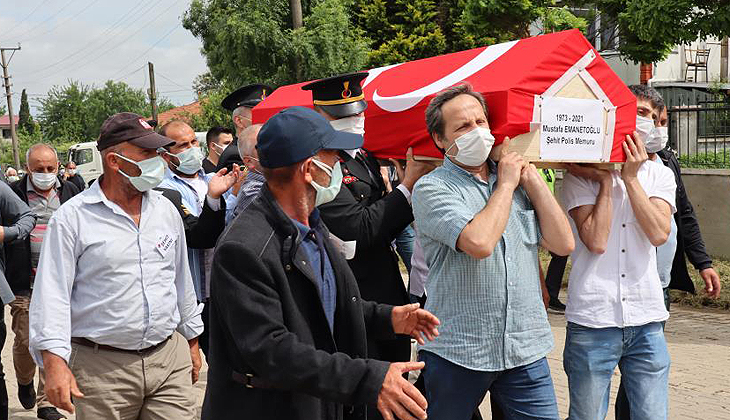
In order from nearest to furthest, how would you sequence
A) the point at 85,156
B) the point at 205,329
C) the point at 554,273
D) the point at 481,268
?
1. the point at 481,268
2. the point at 205,329
3. the point at 554,273
4. the point at 85,156

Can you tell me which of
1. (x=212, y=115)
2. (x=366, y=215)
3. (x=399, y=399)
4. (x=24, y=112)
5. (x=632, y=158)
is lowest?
(x=399, y=399)

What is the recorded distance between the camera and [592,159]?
392cm

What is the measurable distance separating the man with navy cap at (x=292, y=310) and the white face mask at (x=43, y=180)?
5.00 metres

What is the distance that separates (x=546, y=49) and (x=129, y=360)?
2300 mm

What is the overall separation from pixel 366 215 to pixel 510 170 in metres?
0.81

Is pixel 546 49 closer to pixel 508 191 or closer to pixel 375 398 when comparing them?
pixel 508 191

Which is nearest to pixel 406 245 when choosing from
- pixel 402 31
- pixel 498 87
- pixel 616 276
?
pixel 616 276

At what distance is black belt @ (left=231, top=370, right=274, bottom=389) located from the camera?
8.29ft

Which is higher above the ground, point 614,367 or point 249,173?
point 249,173

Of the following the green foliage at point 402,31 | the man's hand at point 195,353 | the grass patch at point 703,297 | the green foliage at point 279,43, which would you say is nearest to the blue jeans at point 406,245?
the man's hand at point 195,353

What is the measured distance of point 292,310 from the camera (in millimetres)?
2539

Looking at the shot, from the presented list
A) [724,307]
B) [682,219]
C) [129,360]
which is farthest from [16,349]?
[724,307]

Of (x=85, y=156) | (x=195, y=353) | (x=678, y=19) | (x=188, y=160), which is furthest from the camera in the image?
(x=85, y=156)

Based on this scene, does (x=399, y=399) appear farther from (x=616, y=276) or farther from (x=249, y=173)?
(x=249, y=173)
